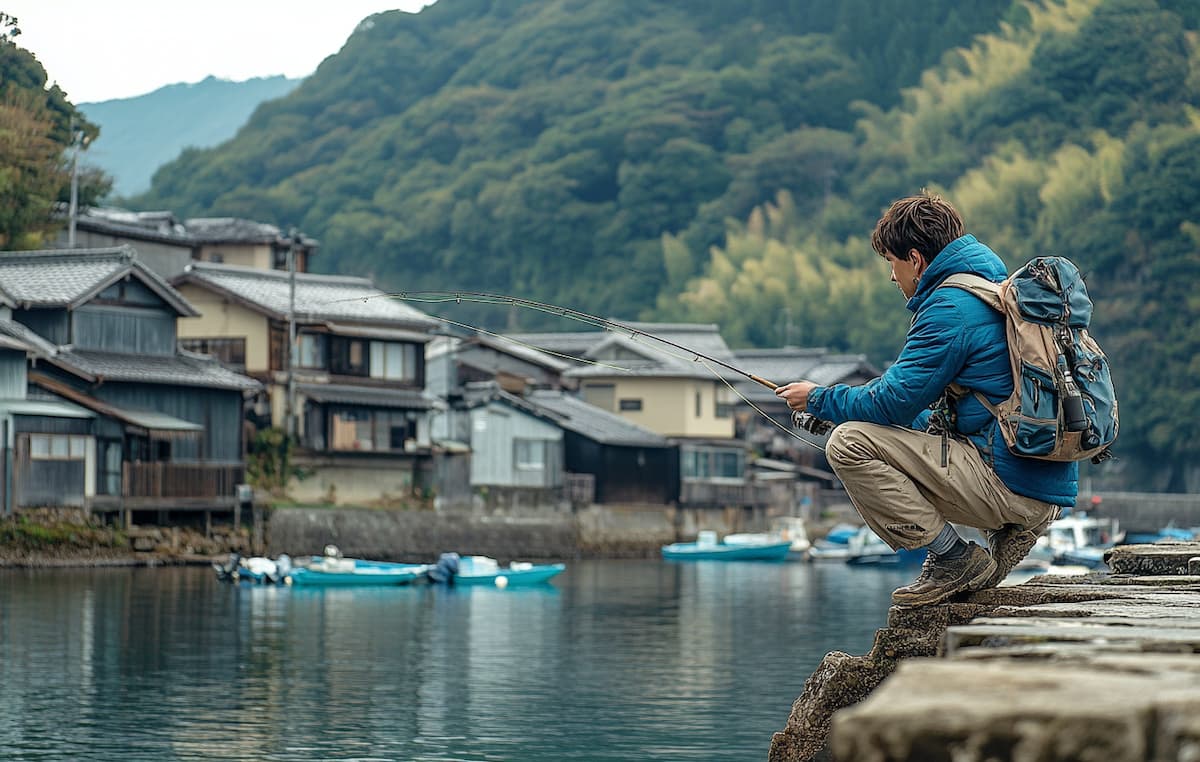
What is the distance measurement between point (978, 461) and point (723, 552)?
4560cm

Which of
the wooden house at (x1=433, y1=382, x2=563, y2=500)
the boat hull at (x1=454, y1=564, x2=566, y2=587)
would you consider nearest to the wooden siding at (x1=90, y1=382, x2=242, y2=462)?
the wooden house at (x1=433, y1=382, x2=563, y2=500)

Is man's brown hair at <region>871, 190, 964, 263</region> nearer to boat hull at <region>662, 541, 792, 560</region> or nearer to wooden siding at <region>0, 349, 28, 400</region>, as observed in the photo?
wooden siding at <region>0, 349, 28, 400</region>

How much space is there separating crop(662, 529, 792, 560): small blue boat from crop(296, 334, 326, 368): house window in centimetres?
1264

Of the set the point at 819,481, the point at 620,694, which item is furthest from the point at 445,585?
the point at 819,481

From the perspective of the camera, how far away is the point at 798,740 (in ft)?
22.2

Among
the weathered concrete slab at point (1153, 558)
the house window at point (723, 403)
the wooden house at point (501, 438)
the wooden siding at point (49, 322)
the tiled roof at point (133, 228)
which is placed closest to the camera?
the weathered concrete slab at point (1153, 558)

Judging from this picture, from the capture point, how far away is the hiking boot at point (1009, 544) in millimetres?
6273

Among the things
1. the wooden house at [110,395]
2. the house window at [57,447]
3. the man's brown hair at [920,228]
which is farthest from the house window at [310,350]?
the man's brown hair at [920,228]

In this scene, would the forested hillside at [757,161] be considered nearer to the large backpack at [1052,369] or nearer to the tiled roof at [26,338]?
the tiled roof at [26,338]

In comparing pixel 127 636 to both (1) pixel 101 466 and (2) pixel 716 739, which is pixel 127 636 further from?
(1) pixel 101 466

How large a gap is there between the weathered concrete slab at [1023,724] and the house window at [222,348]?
43.6 m

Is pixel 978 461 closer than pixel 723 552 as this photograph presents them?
Yes

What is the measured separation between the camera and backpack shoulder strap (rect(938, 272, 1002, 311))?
592 centimetres

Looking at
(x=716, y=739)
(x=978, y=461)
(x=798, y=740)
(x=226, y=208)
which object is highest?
(x=226, y=208)
